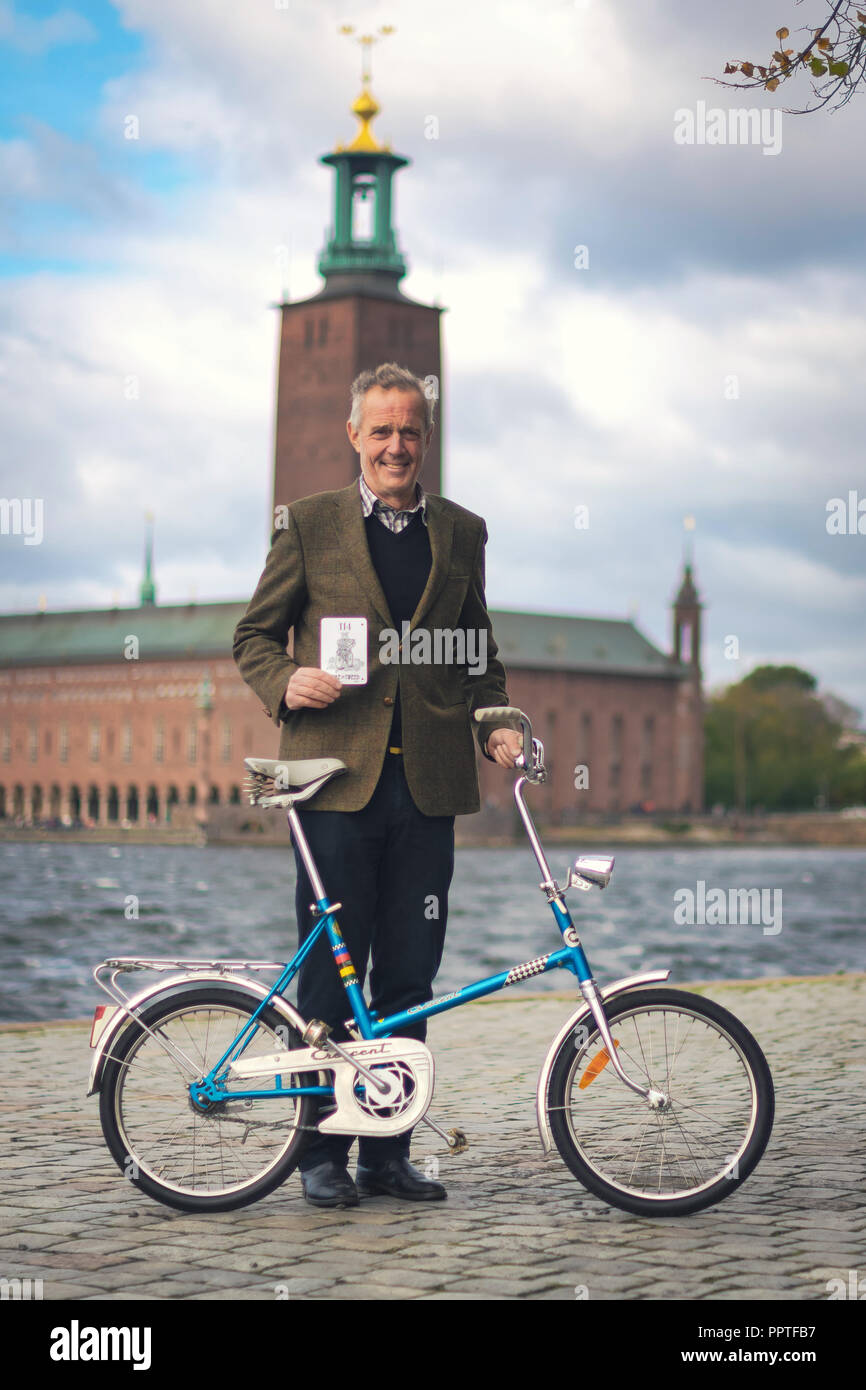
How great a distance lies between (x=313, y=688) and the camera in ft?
14.1

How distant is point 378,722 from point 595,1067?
92 centimetres

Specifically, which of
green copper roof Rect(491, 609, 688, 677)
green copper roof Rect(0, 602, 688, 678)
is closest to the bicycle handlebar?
green copper roof Rect(0, 602, 688, 678)

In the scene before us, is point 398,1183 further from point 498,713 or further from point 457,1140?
point 498,713

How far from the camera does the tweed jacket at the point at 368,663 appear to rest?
4438 mm

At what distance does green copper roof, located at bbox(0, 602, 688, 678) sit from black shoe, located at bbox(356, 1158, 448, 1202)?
8768 centimetres

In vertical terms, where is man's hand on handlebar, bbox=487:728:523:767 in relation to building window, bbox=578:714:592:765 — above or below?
below

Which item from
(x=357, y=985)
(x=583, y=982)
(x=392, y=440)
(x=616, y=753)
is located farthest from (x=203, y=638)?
(x=583, y=982)

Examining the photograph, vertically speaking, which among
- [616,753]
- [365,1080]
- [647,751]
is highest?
[647,751]

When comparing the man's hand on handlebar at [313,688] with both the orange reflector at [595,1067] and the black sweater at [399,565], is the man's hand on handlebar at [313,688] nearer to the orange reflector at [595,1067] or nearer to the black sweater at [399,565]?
the black sweater at [399,565]

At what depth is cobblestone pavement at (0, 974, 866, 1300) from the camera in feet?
11.6

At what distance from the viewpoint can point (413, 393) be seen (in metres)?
4.43

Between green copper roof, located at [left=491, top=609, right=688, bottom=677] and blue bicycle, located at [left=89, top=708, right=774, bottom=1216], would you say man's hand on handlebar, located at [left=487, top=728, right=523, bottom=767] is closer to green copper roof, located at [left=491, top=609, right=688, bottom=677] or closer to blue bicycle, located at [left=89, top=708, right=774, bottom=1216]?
blue bicycle, located at [left=89, top=708, right=774, bottom=1216]

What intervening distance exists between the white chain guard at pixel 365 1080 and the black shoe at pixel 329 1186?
203mm
